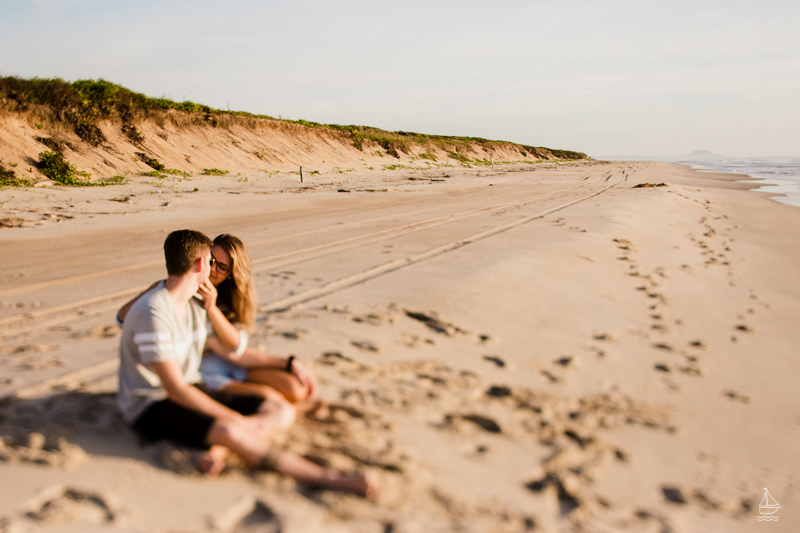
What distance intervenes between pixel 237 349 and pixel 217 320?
0.67 feet

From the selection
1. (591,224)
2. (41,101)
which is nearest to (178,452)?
(591,224)

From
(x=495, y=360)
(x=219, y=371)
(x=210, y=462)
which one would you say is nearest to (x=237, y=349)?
(x=219, y=371)

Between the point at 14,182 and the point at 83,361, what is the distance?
40.6 ft

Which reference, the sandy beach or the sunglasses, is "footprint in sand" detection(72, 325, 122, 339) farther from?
the sunglasses

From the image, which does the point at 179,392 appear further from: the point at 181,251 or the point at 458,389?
the point at 458,389

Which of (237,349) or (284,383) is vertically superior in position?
(237,349)

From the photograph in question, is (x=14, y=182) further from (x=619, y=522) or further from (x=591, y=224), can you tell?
(x=619, y=522)

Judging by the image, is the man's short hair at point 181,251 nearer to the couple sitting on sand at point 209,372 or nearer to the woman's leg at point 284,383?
the couple sitting on sand at point 209,372

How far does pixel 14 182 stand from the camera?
43.1 ft

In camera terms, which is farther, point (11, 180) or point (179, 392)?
point (11, 180)

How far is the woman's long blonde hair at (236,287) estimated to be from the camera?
305 cm

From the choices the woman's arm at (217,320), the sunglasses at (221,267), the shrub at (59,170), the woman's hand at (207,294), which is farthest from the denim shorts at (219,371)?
the shrub at (59,170)

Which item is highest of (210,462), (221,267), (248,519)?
(221,267)

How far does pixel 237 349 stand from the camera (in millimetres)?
2918
